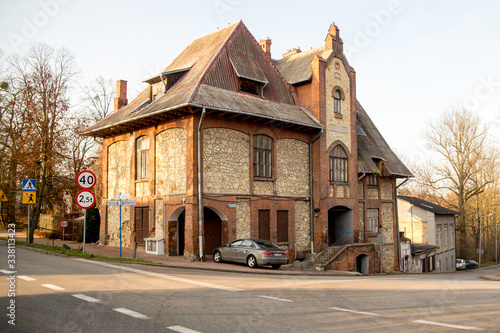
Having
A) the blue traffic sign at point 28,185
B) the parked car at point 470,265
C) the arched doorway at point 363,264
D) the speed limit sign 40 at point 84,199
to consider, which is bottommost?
the parked car at point 470,265

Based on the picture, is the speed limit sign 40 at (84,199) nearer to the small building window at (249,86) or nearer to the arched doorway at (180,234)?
the arched doorway at (180,234)

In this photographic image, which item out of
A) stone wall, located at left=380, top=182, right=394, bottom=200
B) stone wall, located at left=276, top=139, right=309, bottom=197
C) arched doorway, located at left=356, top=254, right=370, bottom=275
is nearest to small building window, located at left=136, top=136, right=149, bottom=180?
stone wall, located at left=276, top=139, right=309, bottom=197

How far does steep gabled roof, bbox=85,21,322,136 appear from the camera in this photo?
68.8 feet

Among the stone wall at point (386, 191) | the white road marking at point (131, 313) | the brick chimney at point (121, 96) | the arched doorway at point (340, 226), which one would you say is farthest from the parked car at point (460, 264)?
the white road marking at point (131, 313)

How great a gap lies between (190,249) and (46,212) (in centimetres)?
2447

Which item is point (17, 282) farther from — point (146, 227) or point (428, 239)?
point (428, 239)

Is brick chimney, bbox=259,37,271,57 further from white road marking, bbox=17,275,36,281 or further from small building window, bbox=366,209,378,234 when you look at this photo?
white road marking, bbox=17,275,36,281

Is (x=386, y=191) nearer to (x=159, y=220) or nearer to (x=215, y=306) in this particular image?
(x=159, y=220)

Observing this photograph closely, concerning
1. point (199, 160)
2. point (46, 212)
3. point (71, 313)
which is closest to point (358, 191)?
point (199, 160)

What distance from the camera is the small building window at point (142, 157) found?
78.2ft

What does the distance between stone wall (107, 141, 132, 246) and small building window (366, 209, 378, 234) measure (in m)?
15.8

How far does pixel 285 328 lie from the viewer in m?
7.25

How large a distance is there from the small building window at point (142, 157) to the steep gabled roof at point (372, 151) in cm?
1353

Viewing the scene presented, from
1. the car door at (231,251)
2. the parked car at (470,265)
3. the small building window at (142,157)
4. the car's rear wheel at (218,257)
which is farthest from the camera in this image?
the parked car at (470,265)
